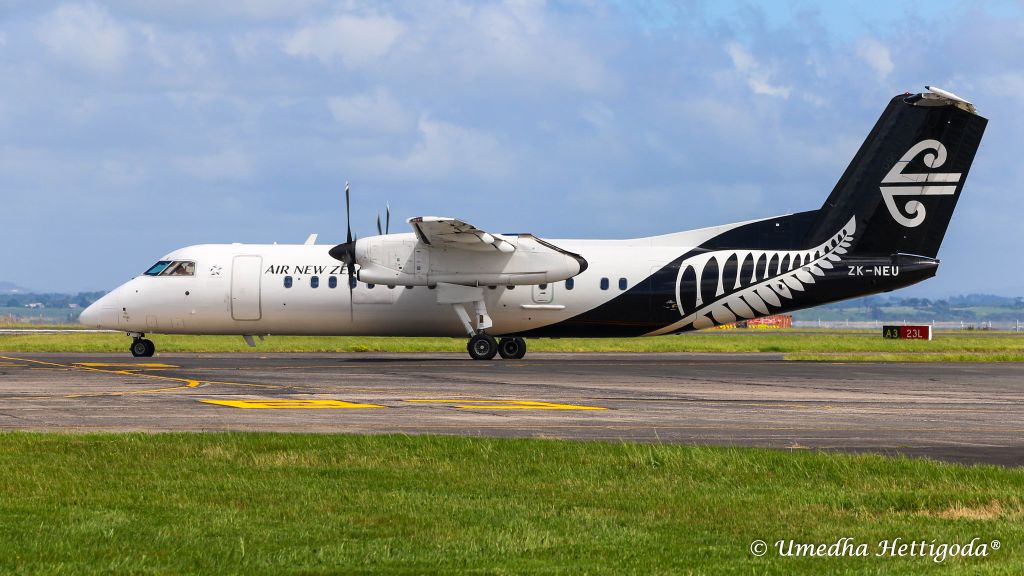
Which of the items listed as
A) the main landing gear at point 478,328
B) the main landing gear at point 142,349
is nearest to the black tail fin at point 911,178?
the main landing gear at point 478,328

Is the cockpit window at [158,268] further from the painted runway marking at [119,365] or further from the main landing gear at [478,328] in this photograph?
the main landing gear at [478,328]

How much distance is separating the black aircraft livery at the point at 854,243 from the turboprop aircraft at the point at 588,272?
43 mm

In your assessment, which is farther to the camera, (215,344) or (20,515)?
(215,344)

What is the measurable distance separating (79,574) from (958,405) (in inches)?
691

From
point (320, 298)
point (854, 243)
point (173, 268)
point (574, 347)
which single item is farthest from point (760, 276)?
point (173, 268)

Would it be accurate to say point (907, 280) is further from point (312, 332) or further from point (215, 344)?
point (215, 344)

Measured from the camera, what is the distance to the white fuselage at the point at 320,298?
36875mm

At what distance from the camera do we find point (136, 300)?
3747 cm

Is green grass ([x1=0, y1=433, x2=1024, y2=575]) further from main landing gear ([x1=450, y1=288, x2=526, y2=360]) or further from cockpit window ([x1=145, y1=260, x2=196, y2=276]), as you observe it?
cockpit window ([x1=145, y1=260, x2=196, y2=276])

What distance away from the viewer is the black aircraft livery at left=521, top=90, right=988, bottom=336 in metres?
35.7

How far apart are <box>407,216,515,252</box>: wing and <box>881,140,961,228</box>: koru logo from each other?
463 inches

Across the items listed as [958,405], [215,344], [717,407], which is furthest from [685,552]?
[215,344]

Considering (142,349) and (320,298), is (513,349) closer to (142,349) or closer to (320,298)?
(320,298)

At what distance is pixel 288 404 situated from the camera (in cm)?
2073
